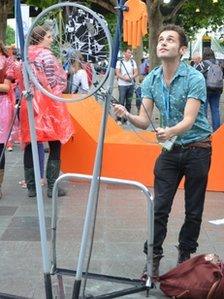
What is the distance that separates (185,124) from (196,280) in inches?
36.5

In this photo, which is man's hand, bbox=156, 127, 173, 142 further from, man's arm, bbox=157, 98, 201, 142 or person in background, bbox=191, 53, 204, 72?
person in background, bbox=191, 53, 204, 72

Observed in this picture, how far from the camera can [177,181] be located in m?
4.14

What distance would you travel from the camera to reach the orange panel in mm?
7016

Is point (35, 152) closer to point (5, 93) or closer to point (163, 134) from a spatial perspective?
point (163, 134)

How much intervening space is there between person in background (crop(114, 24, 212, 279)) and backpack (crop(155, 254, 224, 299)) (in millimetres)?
289

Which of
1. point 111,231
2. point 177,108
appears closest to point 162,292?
point 177,108

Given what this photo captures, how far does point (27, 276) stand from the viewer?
430 cm

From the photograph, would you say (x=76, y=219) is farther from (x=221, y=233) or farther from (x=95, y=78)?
(x=95, y=78)

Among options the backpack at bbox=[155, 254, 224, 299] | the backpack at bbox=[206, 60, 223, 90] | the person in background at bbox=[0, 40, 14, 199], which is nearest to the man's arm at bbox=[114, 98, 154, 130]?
the backpack at bbox=[155, 254, 224, 299]

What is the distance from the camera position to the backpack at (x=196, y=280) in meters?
3.71

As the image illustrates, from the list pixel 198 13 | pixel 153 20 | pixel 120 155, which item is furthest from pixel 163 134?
pixel 198 13

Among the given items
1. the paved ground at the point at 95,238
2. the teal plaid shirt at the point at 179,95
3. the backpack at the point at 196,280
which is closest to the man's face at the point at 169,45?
the teal plaid shirt at the point at 179,95

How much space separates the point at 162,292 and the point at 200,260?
1.10 feet

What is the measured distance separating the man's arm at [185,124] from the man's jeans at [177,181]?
0.31 m
